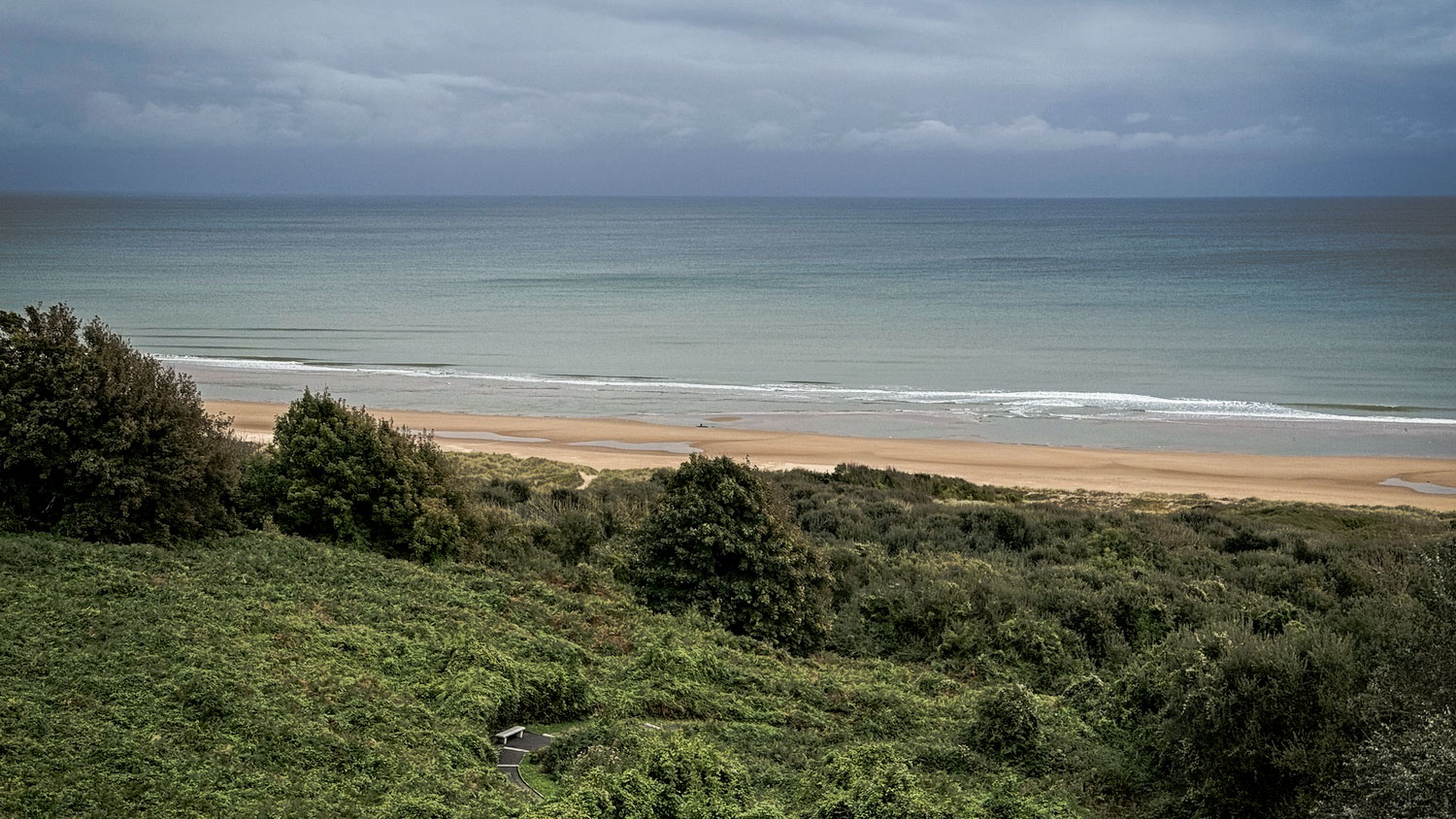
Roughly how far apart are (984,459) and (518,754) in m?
29.0

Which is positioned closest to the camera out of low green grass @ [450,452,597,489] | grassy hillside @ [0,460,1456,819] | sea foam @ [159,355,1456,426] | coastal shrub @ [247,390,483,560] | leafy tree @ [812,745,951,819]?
grassy hillside @ [0,460,1456,819]

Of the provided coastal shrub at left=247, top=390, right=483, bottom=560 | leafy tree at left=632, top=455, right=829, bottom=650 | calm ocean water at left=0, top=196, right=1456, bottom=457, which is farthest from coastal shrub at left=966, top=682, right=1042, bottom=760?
calm ocean water at left=0, top=196, right=1456, bottom=457

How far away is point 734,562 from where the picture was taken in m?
16.3

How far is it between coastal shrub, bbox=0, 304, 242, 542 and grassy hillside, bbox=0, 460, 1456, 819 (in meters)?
0.87

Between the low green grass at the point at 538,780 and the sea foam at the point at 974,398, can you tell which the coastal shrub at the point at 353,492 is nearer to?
the low green grass at the point at 538,780

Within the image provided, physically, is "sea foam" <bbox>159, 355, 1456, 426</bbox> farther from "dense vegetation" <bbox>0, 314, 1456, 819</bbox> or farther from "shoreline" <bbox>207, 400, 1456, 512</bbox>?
"dense vegetation" <bbox>0, 314, 1456, 819</bbox>

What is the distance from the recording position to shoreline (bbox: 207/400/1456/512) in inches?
1310

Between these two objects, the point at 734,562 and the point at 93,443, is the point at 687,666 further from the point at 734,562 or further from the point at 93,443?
the point at 93,443

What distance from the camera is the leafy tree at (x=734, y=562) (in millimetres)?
15758

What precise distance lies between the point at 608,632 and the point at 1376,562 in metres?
12.5

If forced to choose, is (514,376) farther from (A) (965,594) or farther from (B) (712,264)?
(B) (712,264)

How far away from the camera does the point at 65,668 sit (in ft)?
32.1

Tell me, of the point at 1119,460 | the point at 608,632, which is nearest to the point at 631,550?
the point at 608,632

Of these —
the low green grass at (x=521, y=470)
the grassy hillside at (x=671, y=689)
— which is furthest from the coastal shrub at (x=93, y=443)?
A: the low green grass at (x=521, y=470)
